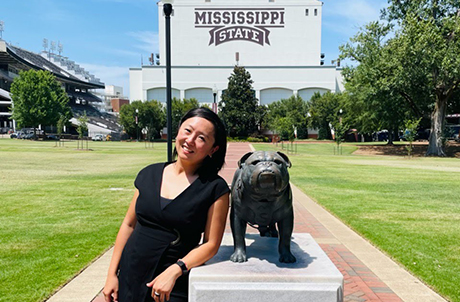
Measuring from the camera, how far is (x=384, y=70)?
2916 cm

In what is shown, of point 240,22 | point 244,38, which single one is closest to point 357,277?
point 244,38

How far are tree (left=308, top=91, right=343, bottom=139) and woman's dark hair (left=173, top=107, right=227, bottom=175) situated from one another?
56.4 m

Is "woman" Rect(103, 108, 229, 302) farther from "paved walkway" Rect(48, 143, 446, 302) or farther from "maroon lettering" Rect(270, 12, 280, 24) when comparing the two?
"maroon lettering" Rect(270, 12, 280, 24)

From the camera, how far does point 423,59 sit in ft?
88.0

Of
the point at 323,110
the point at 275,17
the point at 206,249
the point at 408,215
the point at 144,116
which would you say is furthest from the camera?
the point at 275,17

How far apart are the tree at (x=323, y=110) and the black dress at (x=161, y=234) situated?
2233 inches

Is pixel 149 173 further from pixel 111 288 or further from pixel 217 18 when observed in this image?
pixel 217 18

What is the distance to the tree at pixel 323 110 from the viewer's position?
5809cm

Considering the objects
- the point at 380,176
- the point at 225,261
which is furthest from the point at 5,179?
the point at 380,176

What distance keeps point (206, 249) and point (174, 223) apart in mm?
312

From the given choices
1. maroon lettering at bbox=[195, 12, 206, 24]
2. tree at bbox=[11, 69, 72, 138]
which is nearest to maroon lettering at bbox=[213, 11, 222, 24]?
maroon lettering at bbox=[195, 12, 206, 24]

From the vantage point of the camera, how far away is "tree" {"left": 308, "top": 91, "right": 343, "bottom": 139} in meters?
58.1

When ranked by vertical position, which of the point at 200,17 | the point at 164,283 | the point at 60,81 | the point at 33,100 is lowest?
the point at 164,283

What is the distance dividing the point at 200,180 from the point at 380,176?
49.9 feet
